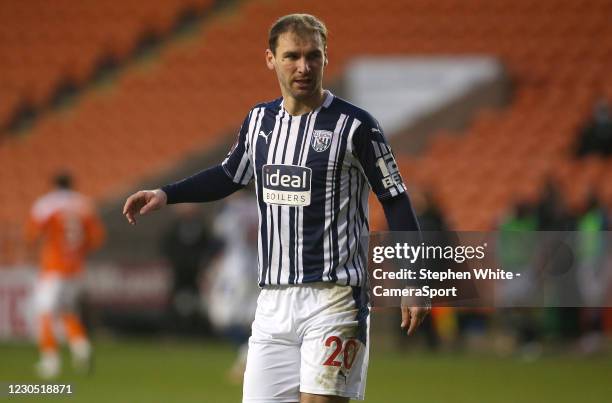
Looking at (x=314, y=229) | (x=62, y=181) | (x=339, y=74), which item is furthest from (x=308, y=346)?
(x=339, y=74)

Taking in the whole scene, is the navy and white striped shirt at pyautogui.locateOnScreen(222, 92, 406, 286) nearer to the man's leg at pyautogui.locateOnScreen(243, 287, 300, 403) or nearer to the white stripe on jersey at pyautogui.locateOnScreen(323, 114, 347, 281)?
the white stripe on jersey at pyautogui.locateOnScreen(323, 114, 347, 281)

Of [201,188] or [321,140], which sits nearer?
[321,140]

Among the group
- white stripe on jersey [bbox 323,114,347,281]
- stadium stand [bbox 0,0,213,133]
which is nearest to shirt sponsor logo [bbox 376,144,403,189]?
white stripe on jersey [bbox 323,114,347,281]

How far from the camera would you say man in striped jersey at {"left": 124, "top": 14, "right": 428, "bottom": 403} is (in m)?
4.82

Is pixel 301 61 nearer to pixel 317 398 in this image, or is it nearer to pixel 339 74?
pixel 317 398

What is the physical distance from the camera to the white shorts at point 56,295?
43.8ft

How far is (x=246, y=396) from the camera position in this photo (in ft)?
16.1

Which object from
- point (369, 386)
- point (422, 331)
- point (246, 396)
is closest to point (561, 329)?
point (422, 331)

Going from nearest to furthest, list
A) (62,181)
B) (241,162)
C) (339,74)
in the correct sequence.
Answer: (241,162), (62,181), (339,74)

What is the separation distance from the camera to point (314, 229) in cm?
487

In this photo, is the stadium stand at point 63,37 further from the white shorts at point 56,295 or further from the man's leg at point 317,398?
the man's leg at point 317,398

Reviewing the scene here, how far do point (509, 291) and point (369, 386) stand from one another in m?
5.02

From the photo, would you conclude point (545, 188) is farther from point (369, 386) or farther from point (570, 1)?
point (570, 1)

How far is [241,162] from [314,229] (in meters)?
0.52
